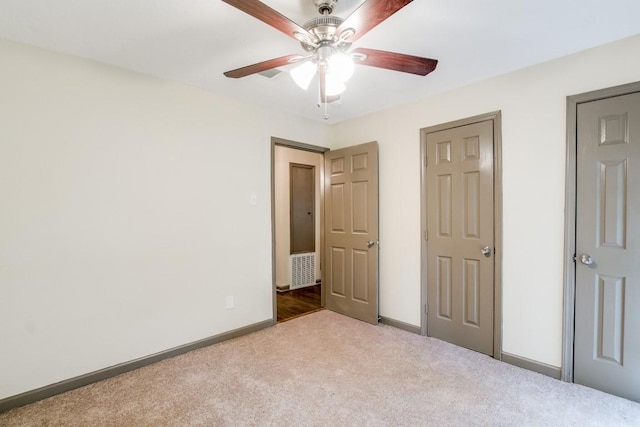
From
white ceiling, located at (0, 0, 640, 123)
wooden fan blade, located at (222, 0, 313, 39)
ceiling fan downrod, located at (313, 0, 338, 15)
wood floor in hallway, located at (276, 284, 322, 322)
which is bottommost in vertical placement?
wood floor in hallway, located at (276, 284, 322, 322)

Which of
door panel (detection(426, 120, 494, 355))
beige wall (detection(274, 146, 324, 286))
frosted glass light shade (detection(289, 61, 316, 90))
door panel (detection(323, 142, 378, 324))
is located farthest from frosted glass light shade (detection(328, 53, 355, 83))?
beige wall (detection(274, 146, 324, 286))

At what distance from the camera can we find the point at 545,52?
2.20 m

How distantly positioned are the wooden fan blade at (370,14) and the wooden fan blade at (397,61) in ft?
0.61

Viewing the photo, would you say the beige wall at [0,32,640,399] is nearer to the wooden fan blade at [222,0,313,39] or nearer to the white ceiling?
the white ceiling

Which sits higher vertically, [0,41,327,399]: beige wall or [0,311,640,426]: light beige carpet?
[0,41,327,399]: beige wall


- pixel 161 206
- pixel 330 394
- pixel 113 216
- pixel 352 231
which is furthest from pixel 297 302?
pixel 113 216

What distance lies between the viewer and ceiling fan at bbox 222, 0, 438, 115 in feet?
4.25

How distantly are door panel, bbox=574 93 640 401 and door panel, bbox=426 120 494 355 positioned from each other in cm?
59

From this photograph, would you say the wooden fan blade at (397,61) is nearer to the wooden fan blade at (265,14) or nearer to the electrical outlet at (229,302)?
the wooden fan blade at (265,14)

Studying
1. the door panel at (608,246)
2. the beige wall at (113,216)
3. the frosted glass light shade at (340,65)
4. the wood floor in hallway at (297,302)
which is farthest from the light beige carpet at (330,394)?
the frosted glass light shade at (340,65)

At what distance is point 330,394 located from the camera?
2105 mm

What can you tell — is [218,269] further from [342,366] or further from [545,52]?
[545,52]

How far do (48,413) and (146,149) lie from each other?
6.16 feet

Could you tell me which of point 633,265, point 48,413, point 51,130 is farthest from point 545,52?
point 48,413
